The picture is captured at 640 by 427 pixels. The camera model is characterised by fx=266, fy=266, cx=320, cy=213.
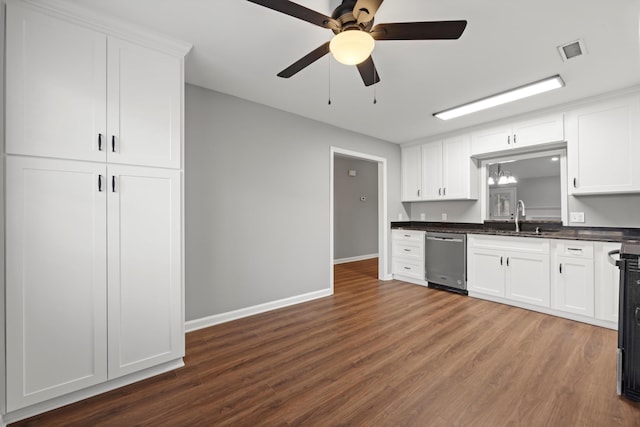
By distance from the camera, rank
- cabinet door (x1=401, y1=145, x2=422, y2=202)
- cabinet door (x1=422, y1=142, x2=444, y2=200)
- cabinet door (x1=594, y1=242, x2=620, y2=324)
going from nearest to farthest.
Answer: cabinet door (x1=594, y1=242, x2=620, y2=324) < cabinet door (x1=422, y1=142, x2=444, y2=200) < cabinet door (x1=401, y1=145, x2=422, y2=202)

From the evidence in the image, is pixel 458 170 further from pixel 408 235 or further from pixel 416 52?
pixel 416 52

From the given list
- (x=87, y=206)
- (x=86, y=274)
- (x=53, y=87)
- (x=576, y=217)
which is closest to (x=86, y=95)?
(x=53, y=87)

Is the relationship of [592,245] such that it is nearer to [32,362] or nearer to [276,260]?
[276,260]

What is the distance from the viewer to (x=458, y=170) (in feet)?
13.9

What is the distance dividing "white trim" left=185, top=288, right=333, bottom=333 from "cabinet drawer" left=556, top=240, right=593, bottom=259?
282cm

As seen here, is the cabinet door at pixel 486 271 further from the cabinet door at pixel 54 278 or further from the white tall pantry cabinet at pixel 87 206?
the cabinet door at pixel 54 278

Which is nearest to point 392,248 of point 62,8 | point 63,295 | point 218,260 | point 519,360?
point 519,360

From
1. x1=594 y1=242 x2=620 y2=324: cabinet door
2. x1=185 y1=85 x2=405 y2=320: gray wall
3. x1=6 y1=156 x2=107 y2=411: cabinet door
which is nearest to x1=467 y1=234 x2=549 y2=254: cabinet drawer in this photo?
x1=594 y1=242 x2=620 y2=324: cabinet door

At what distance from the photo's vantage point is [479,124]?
3.95 metres

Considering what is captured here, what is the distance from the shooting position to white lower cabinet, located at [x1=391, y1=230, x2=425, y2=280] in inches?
172

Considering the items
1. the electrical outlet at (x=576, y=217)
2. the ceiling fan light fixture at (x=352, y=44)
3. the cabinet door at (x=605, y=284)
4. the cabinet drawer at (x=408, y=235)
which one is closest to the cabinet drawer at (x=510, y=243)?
the cabinet door at (x=605, y=284)

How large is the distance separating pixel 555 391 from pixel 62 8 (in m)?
4.03

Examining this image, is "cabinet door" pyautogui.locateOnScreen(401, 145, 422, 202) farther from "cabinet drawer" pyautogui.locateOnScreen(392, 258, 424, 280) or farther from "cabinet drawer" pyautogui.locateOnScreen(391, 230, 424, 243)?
"cabinet drawer" pyautogui.locateOnScreen(392, 258, 424, 280)

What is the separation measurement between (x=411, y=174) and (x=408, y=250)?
1.40m
